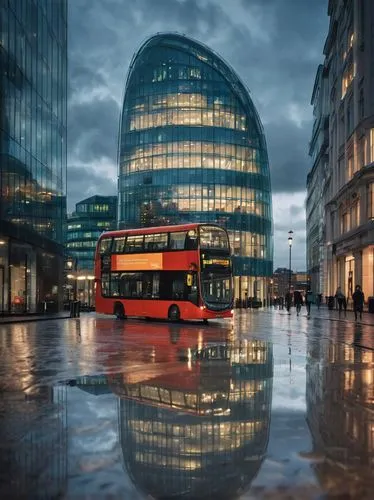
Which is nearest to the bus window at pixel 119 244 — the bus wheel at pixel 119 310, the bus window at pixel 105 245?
the bus window at pixel 105 245

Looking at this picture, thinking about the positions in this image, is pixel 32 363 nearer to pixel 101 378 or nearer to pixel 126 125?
pixel 101 378

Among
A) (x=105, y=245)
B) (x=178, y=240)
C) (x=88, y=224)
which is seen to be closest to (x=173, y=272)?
(x=178, y=240)

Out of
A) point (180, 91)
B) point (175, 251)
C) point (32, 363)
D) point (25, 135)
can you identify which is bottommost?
point (32, 363)

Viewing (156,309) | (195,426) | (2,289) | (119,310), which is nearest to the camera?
(195,426)

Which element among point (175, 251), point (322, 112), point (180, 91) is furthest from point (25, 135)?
point (180, 91)

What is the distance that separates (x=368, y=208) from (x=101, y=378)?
1539 inches

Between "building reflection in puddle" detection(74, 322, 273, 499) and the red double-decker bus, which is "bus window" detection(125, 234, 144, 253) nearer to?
the red double-decker bus

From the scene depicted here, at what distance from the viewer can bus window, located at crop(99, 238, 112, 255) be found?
38094mm

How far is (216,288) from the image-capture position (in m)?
32.8

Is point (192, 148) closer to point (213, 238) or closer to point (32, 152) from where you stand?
point (32, 152)

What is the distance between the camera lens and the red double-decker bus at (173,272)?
3247cm

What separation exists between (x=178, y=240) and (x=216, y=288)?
3.32 metres

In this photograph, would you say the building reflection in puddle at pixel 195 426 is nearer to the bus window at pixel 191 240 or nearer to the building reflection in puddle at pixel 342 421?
the building reflection in puddle at pixel 342 421

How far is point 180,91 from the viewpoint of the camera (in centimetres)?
10425
